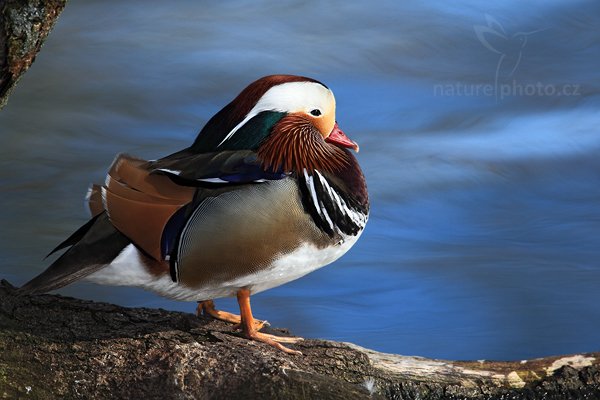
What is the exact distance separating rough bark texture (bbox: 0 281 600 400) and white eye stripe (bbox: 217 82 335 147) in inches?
20.1

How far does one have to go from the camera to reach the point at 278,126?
2570 mm

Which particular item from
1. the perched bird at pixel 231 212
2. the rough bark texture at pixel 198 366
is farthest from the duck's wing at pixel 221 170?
the rough bark texture at pixel 198 366

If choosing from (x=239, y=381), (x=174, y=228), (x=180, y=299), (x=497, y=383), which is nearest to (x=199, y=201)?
(x=174, y=228)

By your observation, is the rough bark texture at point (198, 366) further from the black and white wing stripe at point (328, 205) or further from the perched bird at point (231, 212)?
the black and white wing stripe at point (328, 205)

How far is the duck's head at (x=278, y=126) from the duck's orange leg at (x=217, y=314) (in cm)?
45

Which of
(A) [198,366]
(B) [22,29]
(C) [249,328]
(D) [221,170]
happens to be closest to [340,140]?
(D) [221,170]

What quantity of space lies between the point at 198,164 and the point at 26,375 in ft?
2.13

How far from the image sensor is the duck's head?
2.54 meters

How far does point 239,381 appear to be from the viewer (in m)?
2.43

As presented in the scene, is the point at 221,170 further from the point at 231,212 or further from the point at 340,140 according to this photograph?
the point at 340,140

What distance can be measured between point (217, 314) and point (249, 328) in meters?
0.16

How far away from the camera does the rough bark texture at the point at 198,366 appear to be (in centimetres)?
244

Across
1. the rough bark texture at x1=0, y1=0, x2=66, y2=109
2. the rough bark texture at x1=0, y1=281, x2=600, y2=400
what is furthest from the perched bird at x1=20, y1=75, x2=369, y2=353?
the rough bark texture at x1=0, y1=0, x2=66, y2=109

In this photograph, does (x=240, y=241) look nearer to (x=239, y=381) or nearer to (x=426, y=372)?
(x=239, y=381)
